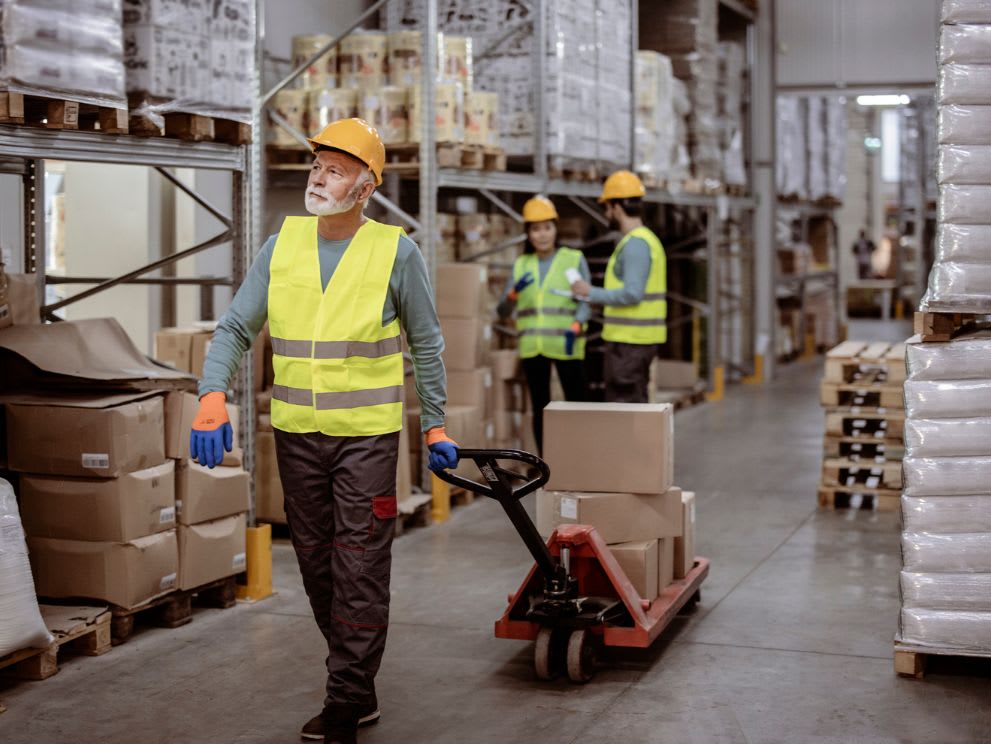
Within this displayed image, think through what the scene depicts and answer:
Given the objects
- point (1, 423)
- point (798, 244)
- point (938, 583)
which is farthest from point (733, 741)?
point (798, 244)

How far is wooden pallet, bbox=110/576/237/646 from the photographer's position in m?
5.75

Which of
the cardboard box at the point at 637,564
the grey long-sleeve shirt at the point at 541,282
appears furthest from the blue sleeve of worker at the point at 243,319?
the grey long-sleeve shirt at the point at 541,282

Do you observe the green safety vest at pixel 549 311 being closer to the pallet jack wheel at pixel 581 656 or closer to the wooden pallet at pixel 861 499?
the wooden pallet at pixel 861 499

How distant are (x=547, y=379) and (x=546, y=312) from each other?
19.5 inches

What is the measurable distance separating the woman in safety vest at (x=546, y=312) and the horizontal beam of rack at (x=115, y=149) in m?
3.20

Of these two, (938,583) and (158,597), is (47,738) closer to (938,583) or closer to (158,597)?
(158,597)

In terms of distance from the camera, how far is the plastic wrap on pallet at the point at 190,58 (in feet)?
19.6

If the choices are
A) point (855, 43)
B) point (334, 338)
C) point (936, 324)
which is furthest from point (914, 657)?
point (855, 43)

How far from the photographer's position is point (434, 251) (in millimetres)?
8727

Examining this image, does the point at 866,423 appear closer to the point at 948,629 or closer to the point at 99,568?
the point at 948,629

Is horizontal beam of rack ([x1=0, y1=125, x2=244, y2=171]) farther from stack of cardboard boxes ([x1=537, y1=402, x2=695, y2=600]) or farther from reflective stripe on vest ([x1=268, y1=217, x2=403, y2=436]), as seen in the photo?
stack of cardboard boxes ([x1=537, y1=402, x2=695, y2=600])

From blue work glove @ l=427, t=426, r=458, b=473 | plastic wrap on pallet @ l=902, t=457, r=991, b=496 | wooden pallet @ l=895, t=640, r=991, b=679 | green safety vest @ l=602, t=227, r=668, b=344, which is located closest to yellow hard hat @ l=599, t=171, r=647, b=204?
green safety vest @ l=602, t=227, r=668, b=344

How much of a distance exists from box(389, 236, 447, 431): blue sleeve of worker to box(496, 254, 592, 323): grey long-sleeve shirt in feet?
14.9

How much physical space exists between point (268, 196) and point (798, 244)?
12.1m
